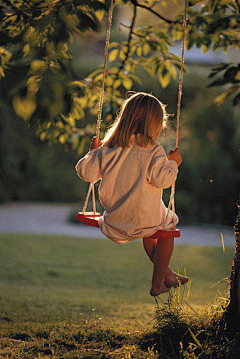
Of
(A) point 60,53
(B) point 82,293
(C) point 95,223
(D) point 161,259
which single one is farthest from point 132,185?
(B) point 82,293

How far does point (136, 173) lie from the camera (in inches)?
104

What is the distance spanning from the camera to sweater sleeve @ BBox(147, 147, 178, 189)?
2.56 m

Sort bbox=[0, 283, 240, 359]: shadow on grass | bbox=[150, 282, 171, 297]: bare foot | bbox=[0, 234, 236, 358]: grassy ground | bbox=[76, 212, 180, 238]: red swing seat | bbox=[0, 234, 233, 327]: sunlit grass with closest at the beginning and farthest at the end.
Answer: bbox=[76, 212, 180, 238]: red swing seat → bbox=[0, 283, 240, 359]: shadow on grass → bbox=[150, 282, 171, 297]: bare foot → bbox=[0, 234, 236, 358]: grassy ground → bbox=[0, 234, 233, 327]: sunlit grass

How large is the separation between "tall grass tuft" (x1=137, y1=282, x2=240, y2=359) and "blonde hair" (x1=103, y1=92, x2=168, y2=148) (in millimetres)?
936

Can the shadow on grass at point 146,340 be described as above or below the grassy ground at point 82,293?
above

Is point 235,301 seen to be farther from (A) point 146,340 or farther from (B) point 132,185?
(B) point 132,185

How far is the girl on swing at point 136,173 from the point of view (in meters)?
2.60

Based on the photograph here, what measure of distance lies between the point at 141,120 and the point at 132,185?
1.16ft

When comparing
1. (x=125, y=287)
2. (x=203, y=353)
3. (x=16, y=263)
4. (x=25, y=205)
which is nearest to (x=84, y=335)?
(x=203, y=353)

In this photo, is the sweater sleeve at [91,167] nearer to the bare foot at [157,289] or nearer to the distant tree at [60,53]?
the distant tree at [60,53]

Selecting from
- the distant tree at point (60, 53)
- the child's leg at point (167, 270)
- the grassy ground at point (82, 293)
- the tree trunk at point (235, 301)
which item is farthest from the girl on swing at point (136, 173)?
the grassy ground at point (82, 293)

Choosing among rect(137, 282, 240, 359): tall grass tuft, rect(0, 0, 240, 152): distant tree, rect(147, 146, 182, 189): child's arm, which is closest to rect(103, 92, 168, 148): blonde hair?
rect(147, 146, 182, 189): child's arm

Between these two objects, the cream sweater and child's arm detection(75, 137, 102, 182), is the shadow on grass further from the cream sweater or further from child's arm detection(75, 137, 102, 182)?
child's arm detection(75, 137, 102, 182)

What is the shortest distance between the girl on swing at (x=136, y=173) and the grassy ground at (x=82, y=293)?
0.63m
